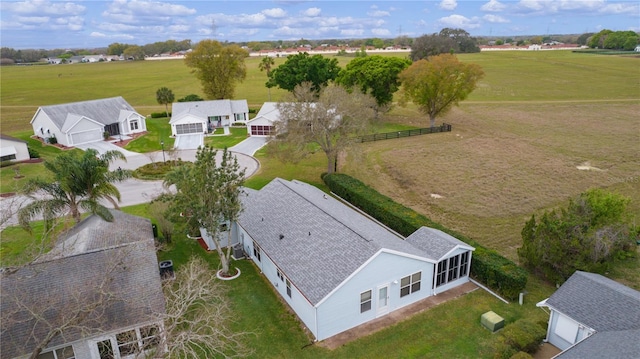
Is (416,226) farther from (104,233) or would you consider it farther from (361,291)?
(104,233)

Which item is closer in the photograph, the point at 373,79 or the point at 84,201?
the point at 84,201

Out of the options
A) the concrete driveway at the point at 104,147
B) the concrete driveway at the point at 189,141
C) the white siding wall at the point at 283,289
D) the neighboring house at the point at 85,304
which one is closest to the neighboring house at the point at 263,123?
the concrete driveway at the point at 189,141

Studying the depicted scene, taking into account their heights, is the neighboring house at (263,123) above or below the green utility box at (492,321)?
above

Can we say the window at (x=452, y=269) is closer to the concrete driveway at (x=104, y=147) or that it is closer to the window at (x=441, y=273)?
the window at (x=441, y=273)

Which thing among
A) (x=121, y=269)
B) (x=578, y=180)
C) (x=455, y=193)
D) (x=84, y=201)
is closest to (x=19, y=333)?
(x=121, y=269)

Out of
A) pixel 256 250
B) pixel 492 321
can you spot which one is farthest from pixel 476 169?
pixel 256 250

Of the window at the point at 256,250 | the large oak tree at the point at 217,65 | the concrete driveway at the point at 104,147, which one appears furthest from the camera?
the large oak tree at the point at 217,65

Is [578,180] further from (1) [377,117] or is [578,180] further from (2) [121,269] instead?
(2) [121,269]
